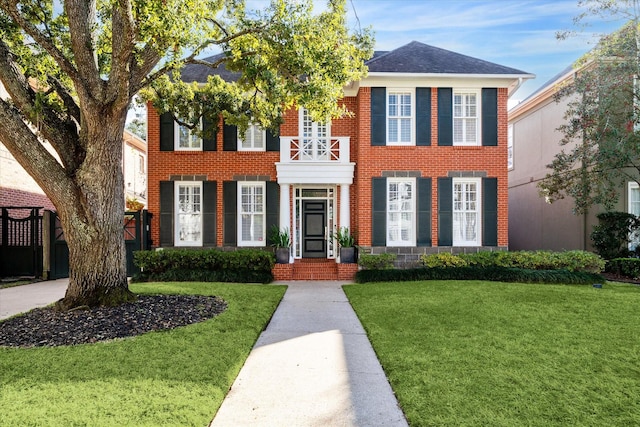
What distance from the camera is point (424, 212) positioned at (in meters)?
12.3

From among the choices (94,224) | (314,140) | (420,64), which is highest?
(420,64)

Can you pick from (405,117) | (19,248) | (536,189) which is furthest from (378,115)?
(19,248)

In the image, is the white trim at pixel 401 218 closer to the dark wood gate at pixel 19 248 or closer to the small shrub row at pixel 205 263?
the small shrub row at pixel 205 263

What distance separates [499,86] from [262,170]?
787 centimetres

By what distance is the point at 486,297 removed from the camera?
8.36m

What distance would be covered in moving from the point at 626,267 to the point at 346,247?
8.21m

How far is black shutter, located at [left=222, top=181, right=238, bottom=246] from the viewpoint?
1283 centimetres

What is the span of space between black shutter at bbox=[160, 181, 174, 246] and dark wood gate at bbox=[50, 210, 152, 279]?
45cm

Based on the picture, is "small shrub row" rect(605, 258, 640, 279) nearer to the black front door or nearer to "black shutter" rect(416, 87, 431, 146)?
"black shutter" rect(416, 87, 431, 146)

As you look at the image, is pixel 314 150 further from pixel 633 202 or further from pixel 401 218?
pixel 633 202

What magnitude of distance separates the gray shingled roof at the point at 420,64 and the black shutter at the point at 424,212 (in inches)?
134

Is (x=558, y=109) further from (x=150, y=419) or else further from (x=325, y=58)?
(x=150, y=419)

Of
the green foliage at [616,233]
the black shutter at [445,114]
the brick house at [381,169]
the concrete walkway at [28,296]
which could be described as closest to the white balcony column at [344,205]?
the brick house at [381,169]

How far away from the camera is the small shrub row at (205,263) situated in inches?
452
